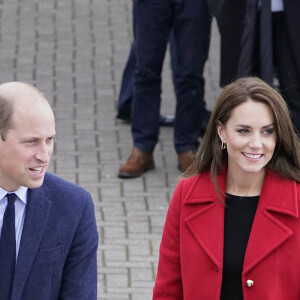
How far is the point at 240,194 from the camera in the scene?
4344 mm

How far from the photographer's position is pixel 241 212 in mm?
4301

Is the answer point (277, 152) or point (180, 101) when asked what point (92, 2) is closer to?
point (180, 101)

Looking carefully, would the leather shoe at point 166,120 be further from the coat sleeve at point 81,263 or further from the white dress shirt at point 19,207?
the white dress shirt at point 19,207

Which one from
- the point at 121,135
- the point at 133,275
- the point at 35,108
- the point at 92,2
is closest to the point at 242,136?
the point at 35,108

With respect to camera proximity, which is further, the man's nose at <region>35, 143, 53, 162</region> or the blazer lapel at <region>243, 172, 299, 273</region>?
the blazer lapel at <region>243, 172, 299, 273</region>

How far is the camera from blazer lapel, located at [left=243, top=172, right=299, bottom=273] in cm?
416

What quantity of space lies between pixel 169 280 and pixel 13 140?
1.08m

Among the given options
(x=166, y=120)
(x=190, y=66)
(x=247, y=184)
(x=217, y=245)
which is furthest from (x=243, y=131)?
(x=166, y=120)

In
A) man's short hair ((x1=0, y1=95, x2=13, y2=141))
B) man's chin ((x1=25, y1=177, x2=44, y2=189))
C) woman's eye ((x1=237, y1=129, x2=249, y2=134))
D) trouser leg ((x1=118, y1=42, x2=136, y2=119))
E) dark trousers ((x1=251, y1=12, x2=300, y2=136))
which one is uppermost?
trouser leg ((x1=118, y1=42, x2=136, y2=119))

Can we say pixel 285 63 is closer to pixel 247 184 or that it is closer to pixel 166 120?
pixel 166 120

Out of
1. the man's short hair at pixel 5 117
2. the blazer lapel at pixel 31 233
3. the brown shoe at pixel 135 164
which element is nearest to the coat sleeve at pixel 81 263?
the blazer lapel at pixel 31 233

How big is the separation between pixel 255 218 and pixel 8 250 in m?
1.04

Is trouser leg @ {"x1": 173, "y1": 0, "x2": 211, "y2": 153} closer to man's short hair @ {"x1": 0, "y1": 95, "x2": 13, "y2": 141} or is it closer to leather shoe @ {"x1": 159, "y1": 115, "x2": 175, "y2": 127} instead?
leather shoe @ {"x1": 159, "y1": 115, "x2": 175, "y2": 127}

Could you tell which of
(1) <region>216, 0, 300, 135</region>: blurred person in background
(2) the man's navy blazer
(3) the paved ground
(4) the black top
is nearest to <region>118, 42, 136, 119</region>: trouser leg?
(3) the paved ground
